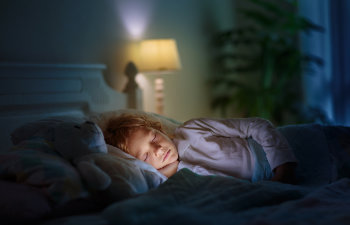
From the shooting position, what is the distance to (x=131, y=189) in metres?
1.04

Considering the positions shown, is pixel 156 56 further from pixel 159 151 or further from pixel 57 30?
pixel 159 151

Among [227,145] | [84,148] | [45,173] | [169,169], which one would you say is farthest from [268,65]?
[45,173]

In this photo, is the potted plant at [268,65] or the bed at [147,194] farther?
the potted plant at [268,65]

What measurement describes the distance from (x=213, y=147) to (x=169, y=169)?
0.21 metres

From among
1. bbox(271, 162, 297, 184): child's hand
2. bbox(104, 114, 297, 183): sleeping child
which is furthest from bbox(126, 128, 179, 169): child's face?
bbox(271, 162, 297, 184): child's hand

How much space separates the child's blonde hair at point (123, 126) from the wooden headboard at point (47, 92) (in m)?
0.42

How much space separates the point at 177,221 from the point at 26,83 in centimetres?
125

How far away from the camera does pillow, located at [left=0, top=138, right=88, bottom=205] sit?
932 millimetres

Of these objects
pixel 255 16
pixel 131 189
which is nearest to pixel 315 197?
pixel 131 189

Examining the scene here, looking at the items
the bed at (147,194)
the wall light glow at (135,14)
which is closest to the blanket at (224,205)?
the bed at (147,194)

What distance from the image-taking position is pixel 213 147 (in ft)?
5.06

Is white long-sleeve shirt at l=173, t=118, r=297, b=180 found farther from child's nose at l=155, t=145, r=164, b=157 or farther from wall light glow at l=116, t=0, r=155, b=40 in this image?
wall light glow at l=116, t=0, r=155, b=40

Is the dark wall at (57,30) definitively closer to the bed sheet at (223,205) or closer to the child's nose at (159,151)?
the child's nose at (159,151)

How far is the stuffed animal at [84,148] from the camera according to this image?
3.23 feet
